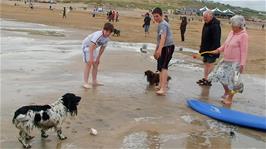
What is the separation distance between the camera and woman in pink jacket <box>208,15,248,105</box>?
9.70 meters

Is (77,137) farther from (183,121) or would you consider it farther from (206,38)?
(206,38)

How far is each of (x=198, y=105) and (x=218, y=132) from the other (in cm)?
148

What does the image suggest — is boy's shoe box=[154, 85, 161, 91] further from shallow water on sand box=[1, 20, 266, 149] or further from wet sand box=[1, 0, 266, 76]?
wet sand box=[1, 0, 266, 76]

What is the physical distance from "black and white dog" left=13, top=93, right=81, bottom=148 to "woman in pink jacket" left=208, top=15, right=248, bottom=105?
417cm

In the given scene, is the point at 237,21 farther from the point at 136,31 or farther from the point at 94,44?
the point at 136,31

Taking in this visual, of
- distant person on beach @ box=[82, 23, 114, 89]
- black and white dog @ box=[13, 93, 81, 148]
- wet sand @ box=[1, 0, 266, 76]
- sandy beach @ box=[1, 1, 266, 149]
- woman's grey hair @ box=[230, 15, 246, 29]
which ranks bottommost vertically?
wet sand @ box=[1, 0, 266, 76]

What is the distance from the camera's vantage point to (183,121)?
8438 mm

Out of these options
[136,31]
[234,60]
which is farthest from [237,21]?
[136,31]

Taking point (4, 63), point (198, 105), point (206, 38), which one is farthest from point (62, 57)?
point (198, 105)

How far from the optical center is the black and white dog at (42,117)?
624cm

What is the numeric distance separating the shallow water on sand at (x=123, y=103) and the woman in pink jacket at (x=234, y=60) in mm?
456

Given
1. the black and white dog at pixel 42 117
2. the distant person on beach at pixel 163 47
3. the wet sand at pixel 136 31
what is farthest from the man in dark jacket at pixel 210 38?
the black and white dog at pixel 42 117

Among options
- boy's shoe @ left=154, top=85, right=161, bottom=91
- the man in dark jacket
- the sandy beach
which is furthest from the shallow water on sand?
the man in dark jacket

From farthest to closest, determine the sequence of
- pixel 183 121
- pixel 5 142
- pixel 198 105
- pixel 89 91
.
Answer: pixel 89 91
pixel 198 105
pixel 183 121
pixel 5 142
